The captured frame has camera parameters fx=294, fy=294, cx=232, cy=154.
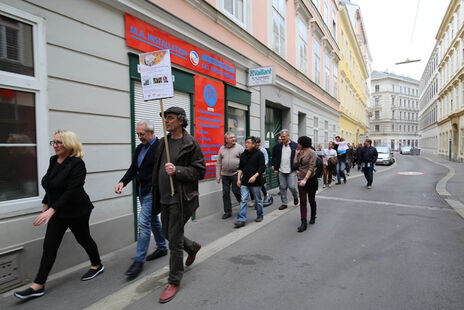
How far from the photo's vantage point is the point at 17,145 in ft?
11.0

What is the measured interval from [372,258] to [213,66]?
196 inches

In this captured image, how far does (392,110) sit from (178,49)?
82900 millimetres

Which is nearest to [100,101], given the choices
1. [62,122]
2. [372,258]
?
[62,122]

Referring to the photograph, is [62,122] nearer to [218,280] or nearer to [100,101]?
[100,101]

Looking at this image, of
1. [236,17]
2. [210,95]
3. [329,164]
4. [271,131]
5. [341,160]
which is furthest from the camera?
[341,160]

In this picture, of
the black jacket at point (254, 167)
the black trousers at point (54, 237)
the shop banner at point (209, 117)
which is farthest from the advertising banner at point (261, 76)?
the black trousers at point (54, 237)

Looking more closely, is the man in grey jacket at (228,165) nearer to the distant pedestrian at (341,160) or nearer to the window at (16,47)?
the window at (16,47)

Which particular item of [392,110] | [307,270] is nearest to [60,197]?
[307,270]

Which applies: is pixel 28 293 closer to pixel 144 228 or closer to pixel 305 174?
pixel 144 228

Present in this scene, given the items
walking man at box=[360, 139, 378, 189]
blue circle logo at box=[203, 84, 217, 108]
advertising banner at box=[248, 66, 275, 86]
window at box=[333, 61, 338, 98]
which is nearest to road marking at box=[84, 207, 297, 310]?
blue circle logo at box=[203, 84, 217, 108]

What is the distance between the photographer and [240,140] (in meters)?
8.28

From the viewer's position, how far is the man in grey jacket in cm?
605

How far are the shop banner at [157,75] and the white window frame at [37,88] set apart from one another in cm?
119

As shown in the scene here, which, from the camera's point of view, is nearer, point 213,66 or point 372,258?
point 372,258
